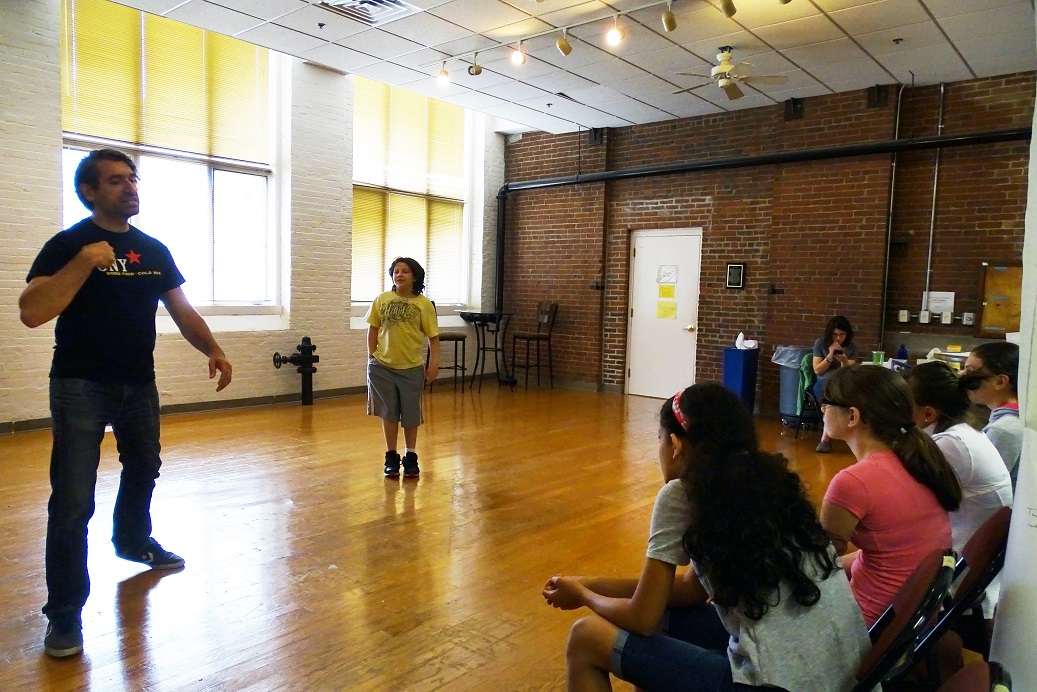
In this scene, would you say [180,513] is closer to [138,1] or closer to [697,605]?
[697,605]

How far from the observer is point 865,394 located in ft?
5.93

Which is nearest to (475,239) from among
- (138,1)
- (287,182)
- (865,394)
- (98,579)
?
(287,182)

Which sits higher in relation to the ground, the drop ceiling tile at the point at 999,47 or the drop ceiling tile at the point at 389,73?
the drop ceiling tile at the point at 389,73

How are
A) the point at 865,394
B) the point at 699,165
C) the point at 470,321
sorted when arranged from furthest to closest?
the point at 470,321 < the point at 699,165 < the point at 865,394

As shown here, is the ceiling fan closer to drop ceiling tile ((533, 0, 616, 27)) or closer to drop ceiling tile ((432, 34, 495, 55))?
drop ceiling tile ((533, 0, 616, 27))

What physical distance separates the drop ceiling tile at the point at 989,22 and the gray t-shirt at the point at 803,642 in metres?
5.44

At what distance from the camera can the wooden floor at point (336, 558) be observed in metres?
2.37

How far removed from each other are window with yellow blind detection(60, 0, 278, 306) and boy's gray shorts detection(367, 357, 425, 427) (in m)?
3.31

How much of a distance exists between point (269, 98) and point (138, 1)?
2.12 m

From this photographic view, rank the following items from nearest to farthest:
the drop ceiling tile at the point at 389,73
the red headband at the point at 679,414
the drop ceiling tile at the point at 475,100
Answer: the red headband at the point at 679,414, the drop ceiling tile at the point at 389,73, the drop ceiling tile at the point at 475,100

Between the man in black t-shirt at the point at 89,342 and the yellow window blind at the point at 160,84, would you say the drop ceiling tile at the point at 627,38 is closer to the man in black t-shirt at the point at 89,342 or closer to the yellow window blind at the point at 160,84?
the yellow window blind at the point at 160,84

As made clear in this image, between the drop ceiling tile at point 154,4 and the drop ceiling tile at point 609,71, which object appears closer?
the drop ceiling tile at point 154,4

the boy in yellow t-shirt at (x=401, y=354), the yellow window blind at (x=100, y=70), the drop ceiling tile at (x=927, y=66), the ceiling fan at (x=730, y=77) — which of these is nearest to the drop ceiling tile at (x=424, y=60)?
the ceiling fan at (x=730, y=77)

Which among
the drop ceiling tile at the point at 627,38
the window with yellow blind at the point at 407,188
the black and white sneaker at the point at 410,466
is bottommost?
the black and white sneaker at the point at 410,466
